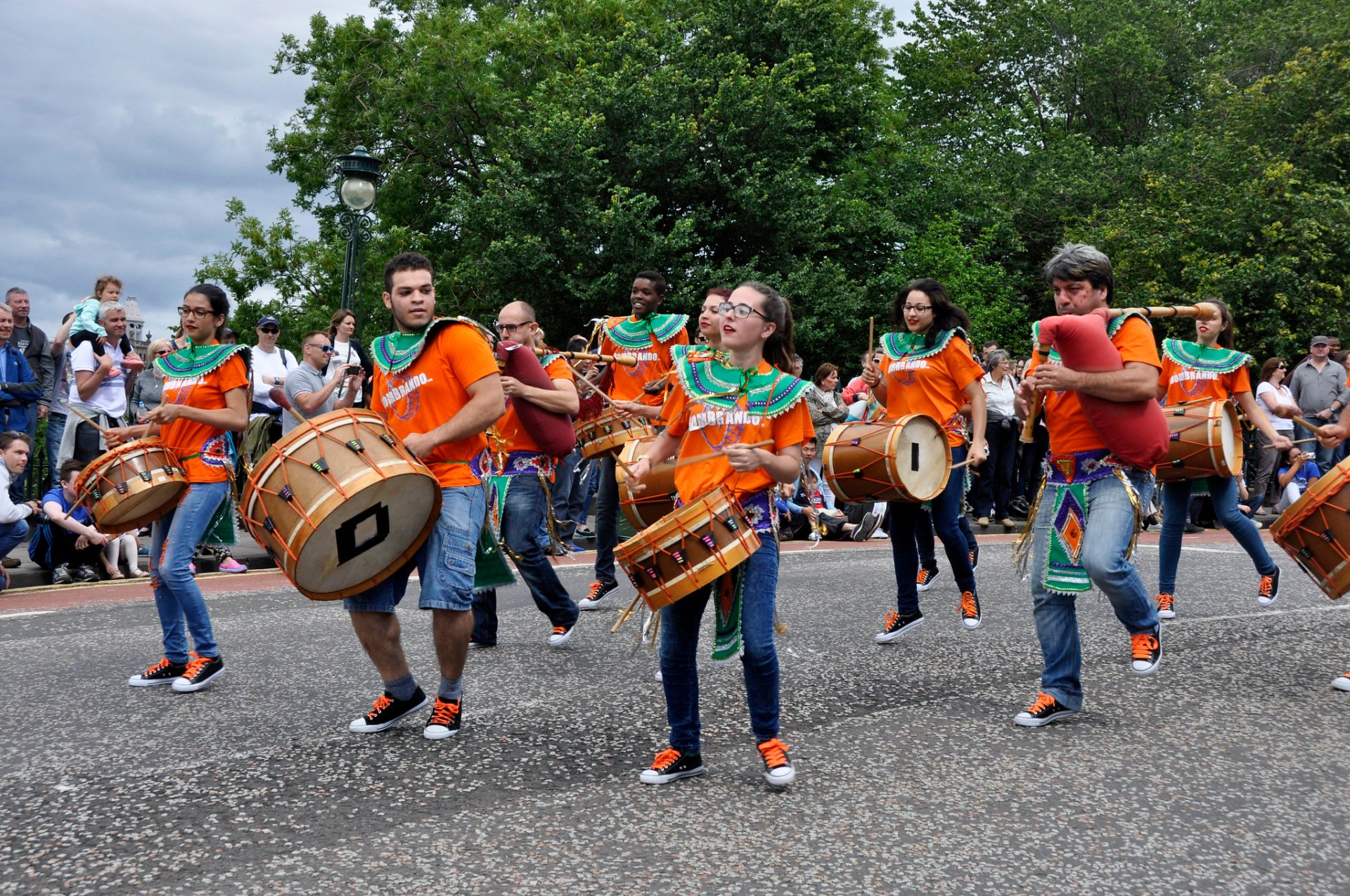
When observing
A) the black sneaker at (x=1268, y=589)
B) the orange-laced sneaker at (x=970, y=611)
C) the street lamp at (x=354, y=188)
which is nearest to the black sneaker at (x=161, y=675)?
the orange-laced sneaker at (x=970, y=611)

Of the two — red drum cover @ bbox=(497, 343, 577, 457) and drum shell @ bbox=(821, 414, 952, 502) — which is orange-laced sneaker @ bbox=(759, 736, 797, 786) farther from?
drum shell @ bbox=(821, 414, 952, 502)

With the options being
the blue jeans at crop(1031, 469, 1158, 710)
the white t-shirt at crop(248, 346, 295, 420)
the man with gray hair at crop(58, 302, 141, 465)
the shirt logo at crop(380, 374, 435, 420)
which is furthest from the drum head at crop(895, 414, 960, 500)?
the man with gray hair at crop(58, 302, 141, 465)

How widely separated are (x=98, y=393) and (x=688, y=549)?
892cm

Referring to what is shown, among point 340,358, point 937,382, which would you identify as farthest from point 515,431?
point 340,358

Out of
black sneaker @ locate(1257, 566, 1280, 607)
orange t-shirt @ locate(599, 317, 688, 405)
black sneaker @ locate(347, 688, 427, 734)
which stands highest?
orange t-shirt @ locate(599, 317, 688, 405)

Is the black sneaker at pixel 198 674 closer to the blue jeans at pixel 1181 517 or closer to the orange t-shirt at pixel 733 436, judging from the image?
the orange t-shirt at pixel 733 436

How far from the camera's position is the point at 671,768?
4.35 metres

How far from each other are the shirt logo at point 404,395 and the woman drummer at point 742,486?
41.1 inches

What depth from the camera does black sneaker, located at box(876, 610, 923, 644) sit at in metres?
6.94

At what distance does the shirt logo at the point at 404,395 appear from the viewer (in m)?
4.96

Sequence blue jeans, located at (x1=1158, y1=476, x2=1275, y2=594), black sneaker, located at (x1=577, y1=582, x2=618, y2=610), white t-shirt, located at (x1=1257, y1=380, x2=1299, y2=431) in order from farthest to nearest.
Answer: white t-shirt, located at (x1=1257, y1=380, x2=1299, y2=431) → black sneaker, located at (x1=577, y1=582, x2=618, y2=610) → blue jeans, located at (x1=1158, y1=476, x2=1275, y2=594)

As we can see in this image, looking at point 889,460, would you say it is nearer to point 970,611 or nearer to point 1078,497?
point 970,611

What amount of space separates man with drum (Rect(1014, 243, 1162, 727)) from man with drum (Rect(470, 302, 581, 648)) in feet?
8.93

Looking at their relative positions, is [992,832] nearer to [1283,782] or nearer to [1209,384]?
[1283,782]
